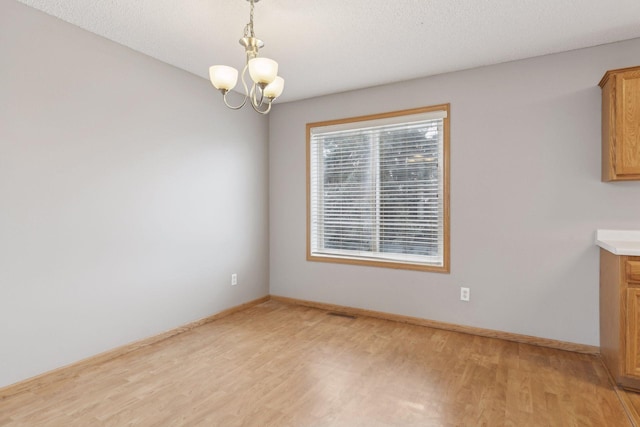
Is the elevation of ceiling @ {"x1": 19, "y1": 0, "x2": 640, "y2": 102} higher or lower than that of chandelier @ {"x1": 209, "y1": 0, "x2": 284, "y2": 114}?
higher

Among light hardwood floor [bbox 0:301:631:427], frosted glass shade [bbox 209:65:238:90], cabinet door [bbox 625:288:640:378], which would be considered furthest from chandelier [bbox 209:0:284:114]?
cabinet door [bbox 625:288:640:378]

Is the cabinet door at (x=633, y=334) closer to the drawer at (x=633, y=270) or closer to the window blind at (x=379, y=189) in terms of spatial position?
the drawer at (x=633, y=270)

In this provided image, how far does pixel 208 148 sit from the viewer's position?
3.72 m

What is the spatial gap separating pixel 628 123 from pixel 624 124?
0.08 ft

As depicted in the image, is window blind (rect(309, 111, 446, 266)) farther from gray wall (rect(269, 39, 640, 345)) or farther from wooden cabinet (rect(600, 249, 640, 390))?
wooden cabinet (rect(600, 249, 640, 390))

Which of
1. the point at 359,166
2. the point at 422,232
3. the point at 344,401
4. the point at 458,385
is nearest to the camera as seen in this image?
the point at 344,401

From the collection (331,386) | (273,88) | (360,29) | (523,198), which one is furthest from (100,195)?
(523,198)

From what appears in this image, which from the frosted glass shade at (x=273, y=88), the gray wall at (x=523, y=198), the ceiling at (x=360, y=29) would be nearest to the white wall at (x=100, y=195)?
the ceiling at (x=360, y=29)

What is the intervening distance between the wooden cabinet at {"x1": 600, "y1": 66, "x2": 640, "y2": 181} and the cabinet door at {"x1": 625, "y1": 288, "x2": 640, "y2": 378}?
888 millimetres

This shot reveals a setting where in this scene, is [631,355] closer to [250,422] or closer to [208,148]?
[250,422]

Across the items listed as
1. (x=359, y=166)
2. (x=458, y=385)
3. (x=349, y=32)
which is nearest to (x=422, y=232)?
(x=359, y=166)

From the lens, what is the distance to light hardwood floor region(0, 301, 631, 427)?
6.70 ft

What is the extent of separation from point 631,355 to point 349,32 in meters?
2.96

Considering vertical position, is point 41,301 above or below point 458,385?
above
